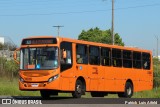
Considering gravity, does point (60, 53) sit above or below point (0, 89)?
above

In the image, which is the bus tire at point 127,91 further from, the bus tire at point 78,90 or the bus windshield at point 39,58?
the bus windshield at point 39,58

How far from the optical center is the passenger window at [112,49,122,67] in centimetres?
2857

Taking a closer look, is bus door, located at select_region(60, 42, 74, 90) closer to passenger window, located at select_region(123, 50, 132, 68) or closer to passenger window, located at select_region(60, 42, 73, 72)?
passenger window, located at select_region(60, 42, 73, 72)

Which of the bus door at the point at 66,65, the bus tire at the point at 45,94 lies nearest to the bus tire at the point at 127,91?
the bus tire at the point at 45,94

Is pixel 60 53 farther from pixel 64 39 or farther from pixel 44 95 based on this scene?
pixel 44 95

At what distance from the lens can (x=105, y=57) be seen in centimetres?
2769

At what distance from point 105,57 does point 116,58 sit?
52.7 inches

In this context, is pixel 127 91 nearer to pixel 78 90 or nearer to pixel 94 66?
pixel 94 66

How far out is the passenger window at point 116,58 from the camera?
28567 millimetres

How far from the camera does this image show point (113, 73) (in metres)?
28.7

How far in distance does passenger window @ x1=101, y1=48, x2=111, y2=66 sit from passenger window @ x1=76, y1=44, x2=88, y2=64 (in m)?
1.86

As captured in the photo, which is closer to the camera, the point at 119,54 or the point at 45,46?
the point at 45,46

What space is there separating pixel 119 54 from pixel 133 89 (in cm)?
287

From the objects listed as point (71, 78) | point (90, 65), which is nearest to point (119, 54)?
point (90, 65)
